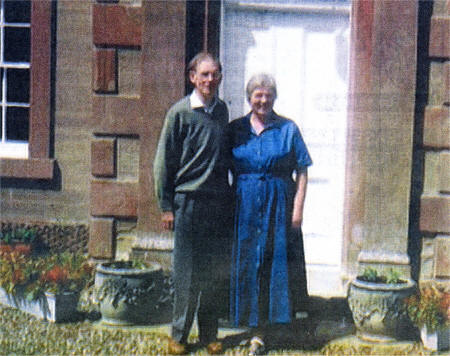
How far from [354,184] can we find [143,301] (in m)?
2.10

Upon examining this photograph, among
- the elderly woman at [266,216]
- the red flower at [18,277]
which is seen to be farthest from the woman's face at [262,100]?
the red flower at [18,277]

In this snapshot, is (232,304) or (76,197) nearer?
(232,304)

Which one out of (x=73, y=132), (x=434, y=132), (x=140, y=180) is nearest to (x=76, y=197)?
(x=73, y=132)

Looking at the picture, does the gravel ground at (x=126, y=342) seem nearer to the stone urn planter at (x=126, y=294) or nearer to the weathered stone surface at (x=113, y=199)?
the stone urn planter at (x=126, y=294)

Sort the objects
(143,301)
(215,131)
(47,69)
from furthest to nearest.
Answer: (47,69)
(143,301)
(215,131)

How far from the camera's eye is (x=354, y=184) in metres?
5.98

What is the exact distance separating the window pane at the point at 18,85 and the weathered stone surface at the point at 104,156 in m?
1.29

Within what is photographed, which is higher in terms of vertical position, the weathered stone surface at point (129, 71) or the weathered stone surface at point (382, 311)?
the weathered stone surface at point (129, 71)

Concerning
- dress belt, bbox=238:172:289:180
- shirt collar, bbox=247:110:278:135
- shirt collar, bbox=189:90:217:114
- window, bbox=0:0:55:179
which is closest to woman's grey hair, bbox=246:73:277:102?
shirt collar, bbox=247:110:278:135

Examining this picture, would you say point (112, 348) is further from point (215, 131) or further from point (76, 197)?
point (76, 197)

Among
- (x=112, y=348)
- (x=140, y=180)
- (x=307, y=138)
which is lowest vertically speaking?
(x=112, y=348)

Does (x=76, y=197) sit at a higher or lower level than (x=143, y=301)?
higher

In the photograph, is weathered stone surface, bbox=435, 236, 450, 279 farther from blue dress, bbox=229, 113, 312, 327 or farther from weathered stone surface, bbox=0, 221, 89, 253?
weathered stone surface, bbox=0, 221, 89, 253

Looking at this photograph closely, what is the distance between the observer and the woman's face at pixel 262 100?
4527 millimetres
